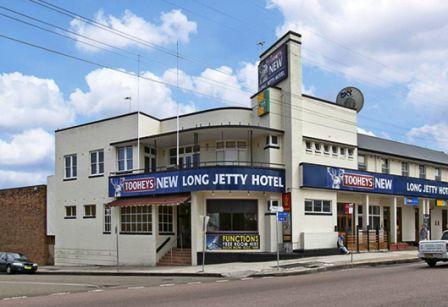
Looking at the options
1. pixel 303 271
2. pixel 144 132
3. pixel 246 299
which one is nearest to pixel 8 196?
pixel 144 132

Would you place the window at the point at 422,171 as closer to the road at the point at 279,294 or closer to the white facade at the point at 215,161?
the white facade at the point at 215,161

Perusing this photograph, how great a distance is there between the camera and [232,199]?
101ft

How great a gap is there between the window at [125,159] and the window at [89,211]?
11.5 feet

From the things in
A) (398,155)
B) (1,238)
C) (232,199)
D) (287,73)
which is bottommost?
(1,238)

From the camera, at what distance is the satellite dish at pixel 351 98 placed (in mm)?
37984

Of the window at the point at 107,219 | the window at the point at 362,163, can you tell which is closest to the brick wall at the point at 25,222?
the window at the point at 107,219

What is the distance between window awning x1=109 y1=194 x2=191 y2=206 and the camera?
98.5ft

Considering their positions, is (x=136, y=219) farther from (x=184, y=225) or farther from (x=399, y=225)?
(x=399, y=225)

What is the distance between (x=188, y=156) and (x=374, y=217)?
47.0 feet

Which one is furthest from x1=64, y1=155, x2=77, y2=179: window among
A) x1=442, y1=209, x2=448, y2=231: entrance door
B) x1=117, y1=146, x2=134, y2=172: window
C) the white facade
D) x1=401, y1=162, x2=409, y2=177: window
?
x1=442, y1=209, x2=448, y2=231: entrance door

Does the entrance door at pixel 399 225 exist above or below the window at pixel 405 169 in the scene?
below

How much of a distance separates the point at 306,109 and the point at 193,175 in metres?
7.98

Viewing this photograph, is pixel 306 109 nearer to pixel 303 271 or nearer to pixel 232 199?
pixel 232 199

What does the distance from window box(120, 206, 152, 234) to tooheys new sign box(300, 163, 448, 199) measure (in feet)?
30.0
